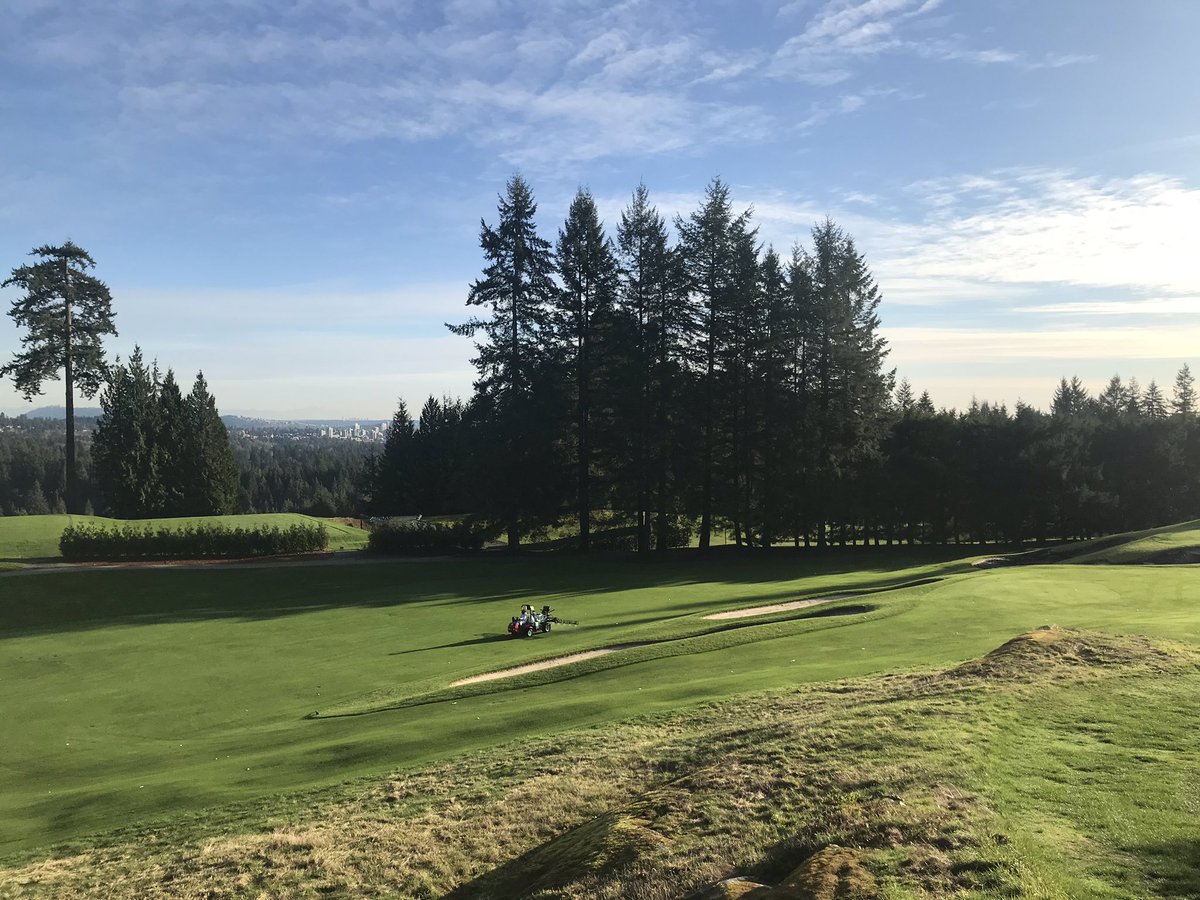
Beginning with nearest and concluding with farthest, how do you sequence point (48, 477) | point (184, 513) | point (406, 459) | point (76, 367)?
point (76, 367)
point (184, 513)
point (406, 459)
point (48, 477)

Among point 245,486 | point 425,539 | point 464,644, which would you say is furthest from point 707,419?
point 245,486

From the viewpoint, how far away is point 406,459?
250ft

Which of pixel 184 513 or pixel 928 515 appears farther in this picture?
pixel 184 513

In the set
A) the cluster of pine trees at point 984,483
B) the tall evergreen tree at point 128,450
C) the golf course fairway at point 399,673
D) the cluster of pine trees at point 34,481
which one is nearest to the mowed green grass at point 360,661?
the golf course fairway at point 399,673

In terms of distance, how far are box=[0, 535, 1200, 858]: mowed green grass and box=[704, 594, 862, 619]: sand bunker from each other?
1024 mm

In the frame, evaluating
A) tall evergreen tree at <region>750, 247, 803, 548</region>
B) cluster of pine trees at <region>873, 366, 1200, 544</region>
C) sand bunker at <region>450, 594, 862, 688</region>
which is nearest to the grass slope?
cluster of pine trees at <region>873, 366, 1200, 544</region>

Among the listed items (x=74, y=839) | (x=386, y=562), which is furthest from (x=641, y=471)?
(x=74, y=839)

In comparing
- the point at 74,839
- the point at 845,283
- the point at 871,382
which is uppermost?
the point at 845,283

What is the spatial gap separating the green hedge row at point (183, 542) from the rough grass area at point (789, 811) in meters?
34.3

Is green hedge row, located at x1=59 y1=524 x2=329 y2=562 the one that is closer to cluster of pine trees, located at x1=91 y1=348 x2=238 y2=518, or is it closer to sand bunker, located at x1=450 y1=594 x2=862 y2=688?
cluster of pine trees, located at x1=91 y1=348 x2=238 y2=518

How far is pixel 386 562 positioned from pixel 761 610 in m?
22.3

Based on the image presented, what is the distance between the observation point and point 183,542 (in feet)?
130

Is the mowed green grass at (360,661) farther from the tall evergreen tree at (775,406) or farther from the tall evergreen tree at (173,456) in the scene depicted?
the tall evergreen tree at (173,456)

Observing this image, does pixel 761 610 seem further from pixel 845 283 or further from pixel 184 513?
pixel 184 513
